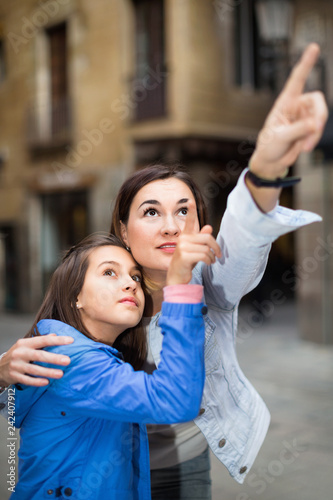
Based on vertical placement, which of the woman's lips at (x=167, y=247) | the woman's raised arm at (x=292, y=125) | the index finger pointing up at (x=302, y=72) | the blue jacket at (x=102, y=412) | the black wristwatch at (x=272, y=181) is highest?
the index finger pointing up at (x=302, y=72)

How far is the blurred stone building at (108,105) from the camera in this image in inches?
384

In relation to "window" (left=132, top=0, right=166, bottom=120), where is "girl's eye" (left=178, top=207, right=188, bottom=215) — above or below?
below

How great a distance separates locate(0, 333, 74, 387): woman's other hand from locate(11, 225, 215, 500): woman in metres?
0.04

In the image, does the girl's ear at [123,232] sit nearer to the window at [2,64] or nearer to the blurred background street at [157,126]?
the blurred background street at [157,126]

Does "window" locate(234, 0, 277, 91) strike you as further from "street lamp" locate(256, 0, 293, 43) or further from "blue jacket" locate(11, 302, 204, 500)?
"blue jacket" locate(11, 302, 204, 500)

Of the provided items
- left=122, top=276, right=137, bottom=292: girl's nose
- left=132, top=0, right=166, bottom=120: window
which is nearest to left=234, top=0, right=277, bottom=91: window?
left=132, top=0, right=166, bottom=120: window

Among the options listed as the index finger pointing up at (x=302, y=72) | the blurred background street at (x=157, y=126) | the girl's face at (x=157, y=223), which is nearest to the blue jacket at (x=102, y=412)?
the girl's face at (x=157, y=223)

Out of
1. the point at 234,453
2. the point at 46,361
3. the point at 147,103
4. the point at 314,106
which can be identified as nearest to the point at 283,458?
the point at 234,453

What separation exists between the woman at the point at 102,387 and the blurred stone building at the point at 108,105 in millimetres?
7445

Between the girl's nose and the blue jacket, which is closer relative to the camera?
Result: the blue jacket

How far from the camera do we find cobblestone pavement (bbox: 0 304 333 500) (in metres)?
3.39

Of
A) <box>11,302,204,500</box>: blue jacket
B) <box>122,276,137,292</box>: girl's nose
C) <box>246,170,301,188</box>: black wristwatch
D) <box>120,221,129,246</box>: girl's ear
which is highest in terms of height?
<box>246,170,301,188</box>: black wristwatch

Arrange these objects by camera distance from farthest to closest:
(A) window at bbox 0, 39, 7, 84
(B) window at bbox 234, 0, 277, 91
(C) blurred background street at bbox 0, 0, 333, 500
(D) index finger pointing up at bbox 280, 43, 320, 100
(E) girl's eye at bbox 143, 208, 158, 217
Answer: (A) window at bbox 0, 39, 7, 84
(B) window at bbox 234, 0, 277, 91
(C) blurred background street at bbox 0, 0, 333, 500
(E) girl's eye at bbox 143, 208, 158, 217
(D) index finger pointing up at bbox 280, 43, 320, 100

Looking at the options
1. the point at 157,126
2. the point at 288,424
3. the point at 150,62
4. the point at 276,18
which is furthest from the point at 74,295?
the point at 150,62
